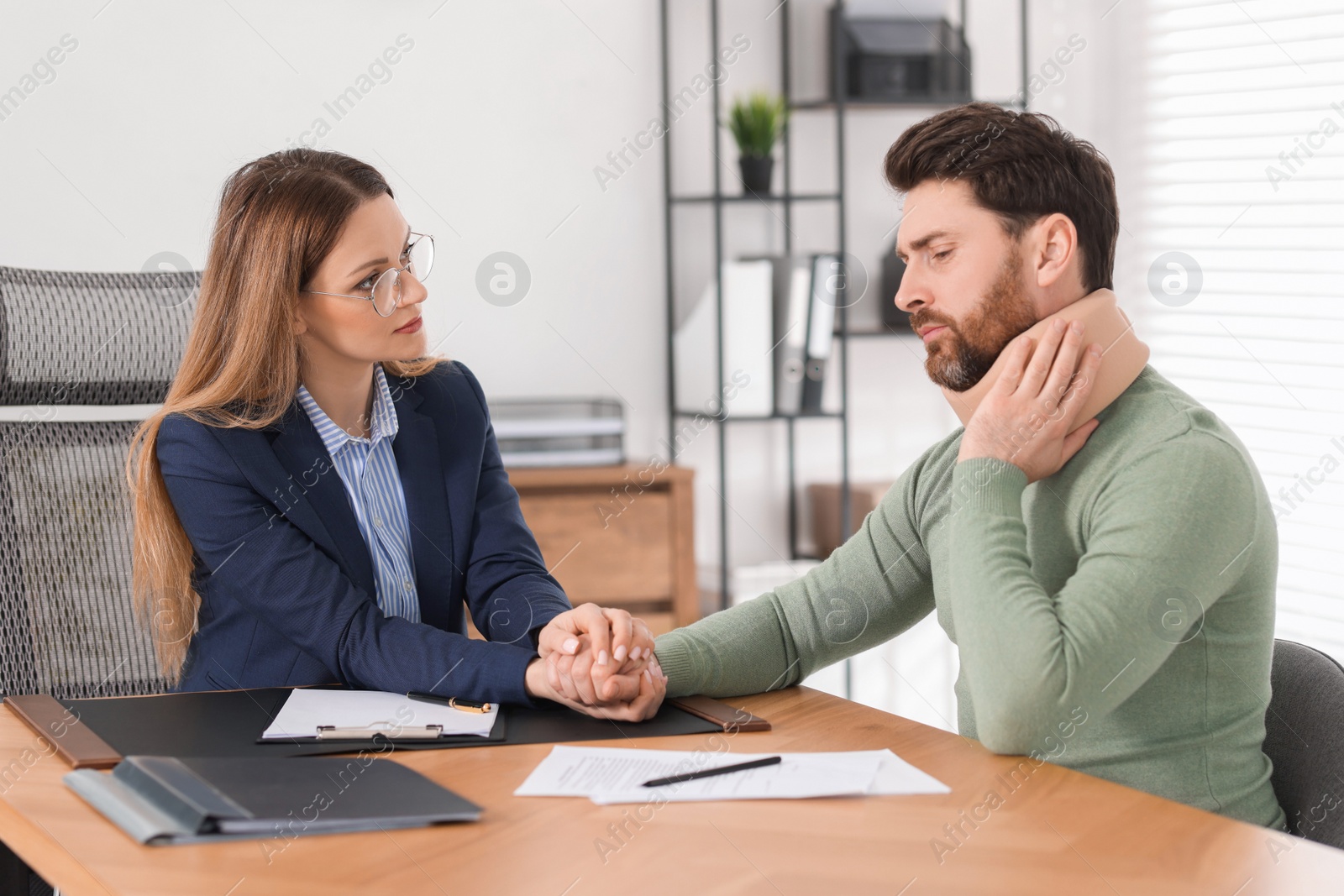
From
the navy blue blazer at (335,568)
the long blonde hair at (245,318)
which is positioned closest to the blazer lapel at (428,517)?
the navy blue blazer at (335,568)

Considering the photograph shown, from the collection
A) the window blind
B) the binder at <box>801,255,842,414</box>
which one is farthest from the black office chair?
the window blind

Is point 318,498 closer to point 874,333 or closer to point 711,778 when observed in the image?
point 711,778

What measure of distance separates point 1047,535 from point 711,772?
0.42 meters

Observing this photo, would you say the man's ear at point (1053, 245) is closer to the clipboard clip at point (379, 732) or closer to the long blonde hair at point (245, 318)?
the clipboard clip at point (379, 732)

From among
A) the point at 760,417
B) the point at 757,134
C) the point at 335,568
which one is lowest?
the point at 760,417

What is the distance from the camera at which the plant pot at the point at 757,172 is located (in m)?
2.90

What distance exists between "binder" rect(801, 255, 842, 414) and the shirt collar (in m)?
1.35

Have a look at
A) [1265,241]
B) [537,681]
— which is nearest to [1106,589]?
[537,681]

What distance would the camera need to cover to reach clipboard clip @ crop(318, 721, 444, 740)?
1144mm

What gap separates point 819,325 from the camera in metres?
2.87

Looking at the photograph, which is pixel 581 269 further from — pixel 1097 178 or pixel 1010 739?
pixel 1010 739

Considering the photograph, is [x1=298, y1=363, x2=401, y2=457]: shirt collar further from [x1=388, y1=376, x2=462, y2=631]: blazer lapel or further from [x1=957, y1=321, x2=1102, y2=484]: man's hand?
[x1=957, y1=321, x2=1102, y2=484]: man's hand

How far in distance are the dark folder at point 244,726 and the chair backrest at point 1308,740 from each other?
54cm

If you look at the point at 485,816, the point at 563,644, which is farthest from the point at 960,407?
the point at 485,816
